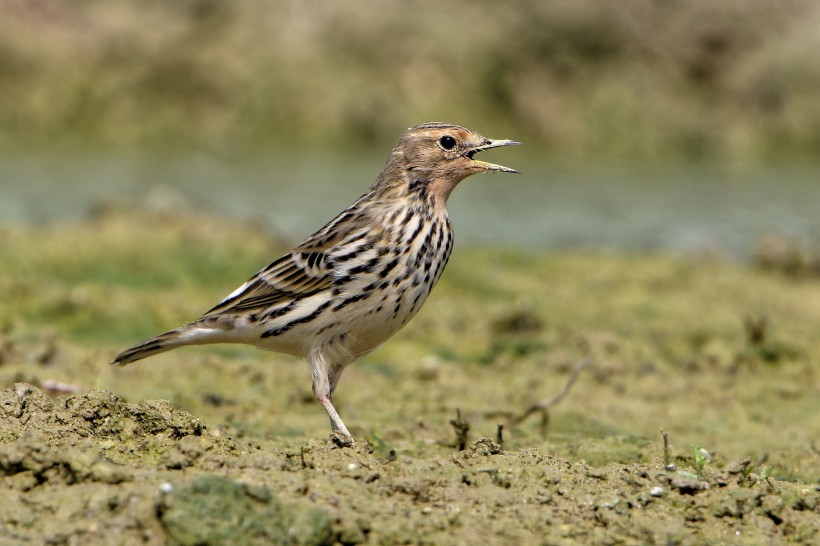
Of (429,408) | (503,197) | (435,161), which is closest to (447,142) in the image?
(435,161)

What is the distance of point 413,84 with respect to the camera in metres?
21.2

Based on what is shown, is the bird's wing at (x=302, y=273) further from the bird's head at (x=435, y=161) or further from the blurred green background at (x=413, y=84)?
the blurred green background at (x=413, y=84)

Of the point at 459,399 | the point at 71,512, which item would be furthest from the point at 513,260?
the point at 71,512

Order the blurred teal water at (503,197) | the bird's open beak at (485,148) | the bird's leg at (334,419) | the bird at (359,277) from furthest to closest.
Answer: the blurred teal water at (503,197) → the bird's open beak at (485,148) → the bird at (359,277) → the bird's leg at (334,419)

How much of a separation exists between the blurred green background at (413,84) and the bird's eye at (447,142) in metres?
12.8

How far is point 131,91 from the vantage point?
68.6 ft

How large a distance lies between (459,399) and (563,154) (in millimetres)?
13402

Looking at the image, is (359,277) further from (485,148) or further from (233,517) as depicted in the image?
(233,517)

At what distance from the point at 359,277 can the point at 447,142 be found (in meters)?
1.03

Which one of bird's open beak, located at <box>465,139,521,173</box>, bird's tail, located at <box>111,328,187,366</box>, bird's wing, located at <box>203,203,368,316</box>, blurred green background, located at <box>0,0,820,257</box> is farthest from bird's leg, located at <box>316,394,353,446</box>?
blurred green background, located at <box>0,0,820,257</box>

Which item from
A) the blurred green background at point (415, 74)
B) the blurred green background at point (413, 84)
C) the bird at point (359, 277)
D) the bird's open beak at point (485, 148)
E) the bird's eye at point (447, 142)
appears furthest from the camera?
the blurred green background at point (415, 74)

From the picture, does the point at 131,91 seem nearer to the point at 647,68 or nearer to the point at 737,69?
the point at 647,68

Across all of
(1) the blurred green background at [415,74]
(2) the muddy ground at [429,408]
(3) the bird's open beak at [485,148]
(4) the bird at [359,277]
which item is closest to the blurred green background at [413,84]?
(1) the blurred green background at [415,74]

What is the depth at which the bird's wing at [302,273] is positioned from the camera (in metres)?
6.28
